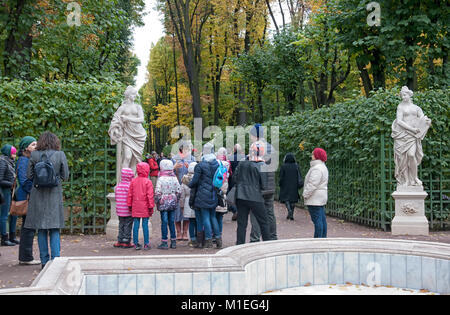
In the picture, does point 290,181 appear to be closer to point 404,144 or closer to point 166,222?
point 404,144

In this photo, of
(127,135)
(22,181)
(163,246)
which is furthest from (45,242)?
(127,135)

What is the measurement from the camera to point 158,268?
5.41 metres

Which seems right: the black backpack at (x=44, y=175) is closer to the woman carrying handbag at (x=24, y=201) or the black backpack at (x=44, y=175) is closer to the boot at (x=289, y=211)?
the woman carrying handbag at (x=24, y=201)

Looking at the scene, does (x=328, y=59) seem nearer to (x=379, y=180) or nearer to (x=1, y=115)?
(x=379, y=180)

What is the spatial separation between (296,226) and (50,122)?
7016 millimetres

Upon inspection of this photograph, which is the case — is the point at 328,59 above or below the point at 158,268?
above

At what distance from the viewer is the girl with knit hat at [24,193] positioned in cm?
799

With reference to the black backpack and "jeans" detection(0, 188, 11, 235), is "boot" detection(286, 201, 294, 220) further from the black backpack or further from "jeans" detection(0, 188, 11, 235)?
the black backpack

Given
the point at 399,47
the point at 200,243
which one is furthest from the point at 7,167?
the point at 399,47

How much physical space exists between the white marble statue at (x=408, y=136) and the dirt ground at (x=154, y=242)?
5.19 ft

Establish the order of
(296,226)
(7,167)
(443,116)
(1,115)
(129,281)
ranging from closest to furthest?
1. (129,281)
2. (7,167)
3. (1,115)
4. (443,116)
5. (296,226)

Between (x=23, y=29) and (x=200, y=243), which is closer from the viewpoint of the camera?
(x=200, y=243)

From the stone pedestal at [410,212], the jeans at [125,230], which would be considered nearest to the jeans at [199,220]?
the jeans at [125,230]

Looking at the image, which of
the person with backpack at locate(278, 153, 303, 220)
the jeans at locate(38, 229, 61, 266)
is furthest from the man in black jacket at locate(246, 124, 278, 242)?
the person with backpack at locate(278, 153, 303, 220)
